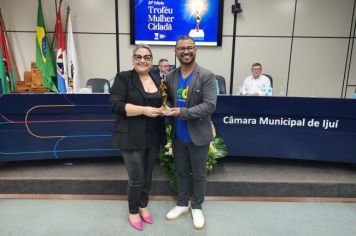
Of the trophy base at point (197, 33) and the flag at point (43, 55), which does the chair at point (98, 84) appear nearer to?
the flag at point (43, 55)

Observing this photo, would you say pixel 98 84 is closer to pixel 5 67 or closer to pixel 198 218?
pixel 5 67

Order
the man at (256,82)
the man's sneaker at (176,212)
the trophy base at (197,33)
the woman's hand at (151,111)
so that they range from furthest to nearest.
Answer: the trophy base at (197,33) < the man at (256,82) < the man's sneaker at (176,212) < the woman's hand at (151,111)

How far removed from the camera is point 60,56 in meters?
4.44

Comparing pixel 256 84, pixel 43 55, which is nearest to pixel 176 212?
pixel 256 84

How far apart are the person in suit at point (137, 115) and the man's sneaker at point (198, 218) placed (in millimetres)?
478

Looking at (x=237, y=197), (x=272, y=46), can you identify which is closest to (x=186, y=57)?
(x=237, y=197)

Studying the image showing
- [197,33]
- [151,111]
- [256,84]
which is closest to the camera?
[151,111]

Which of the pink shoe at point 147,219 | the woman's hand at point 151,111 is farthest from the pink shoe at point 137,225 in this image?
the woman's hand at point 151,111

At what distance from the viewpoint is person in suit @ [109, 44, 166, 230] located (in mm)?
1665

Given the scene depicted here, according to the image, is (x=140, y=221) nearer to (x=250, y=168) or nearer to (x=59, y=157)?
A: (x=59, y=157)

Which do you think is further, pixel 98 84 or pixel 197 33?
pixel 197 33

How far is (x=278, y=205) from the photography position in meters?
2.27

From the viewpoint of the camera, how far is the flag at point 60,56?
4414 millimetres

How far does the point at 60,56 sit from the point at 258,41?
3599 millimetres
